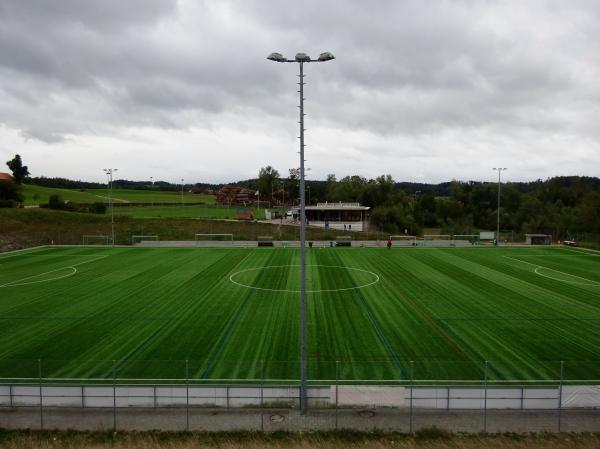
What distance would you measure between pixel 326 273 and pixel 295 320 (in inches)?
575

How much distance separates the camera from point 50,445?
1295 cm

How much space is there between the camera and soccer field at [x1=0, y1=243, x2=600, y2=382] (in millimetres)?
18641

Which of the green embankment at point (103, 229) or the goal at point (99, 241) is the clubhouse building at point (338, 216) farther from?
the goal at point (99, 241)

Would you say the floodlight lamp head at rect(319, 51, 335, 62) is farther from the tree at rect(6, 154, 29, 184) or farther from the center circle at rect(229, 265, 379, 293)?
the tree at rect(6, 154, 29, 184)

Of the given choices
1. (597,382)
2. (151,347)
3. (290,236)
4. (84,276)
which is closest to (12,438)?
(151,347)

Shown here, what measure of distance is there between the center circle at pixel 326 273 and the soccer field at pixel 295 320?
0.53ft

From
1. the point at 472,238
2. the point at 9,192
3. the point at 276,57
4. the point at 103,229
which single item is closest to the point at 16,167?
the point at 9,192

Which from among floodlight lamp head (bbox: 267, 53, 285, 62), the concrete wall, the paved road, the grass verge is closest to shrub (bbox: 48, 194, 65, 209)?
the concrete wall

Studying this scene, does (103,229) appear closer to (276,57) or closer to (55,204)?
(55,204)

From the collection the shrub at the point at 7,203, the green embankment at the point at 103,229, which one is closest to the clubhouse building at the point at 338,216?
the green embankment at the point at 103,229

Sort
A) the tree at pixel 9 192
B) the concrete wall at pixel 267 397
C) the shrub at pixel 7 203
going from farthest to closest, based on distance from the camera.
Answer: the tree at pixel 9 192 → the shrub at pixel 7 203 → the concrete wall at pixel 267 397

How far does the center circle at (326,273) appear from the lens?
1313 inches

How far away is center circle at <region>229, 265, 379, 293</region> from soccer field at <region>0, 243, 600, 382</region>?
0.16m

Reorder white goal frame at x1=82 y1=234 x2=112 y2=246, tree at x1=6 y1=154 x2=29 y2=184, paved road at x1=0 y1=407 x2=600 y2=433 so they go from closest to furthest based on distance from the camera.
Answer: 1. paved road at x1=0 y1=407 x2=600 y2=433
2. white goal frame at x1=82 y1=234 x2=112 y2=246
3. tree at x1=6 y1=154 x2=29 y2=184
